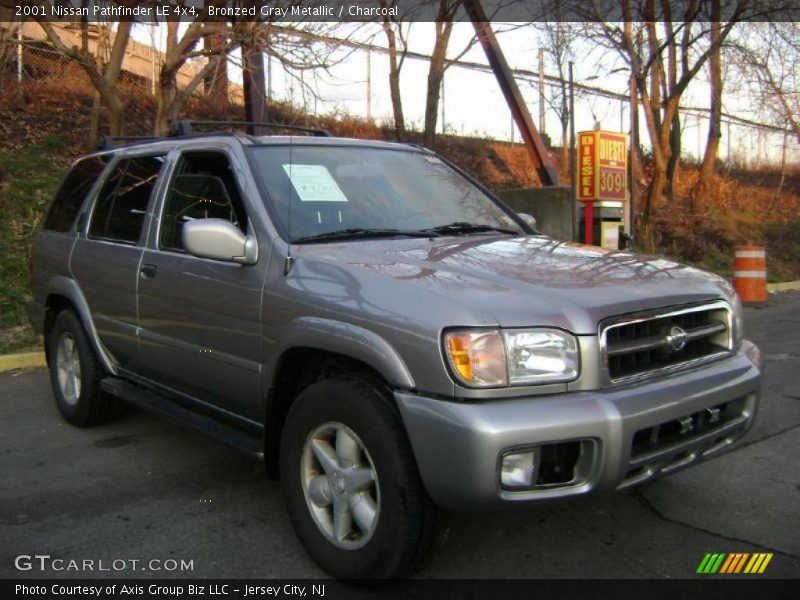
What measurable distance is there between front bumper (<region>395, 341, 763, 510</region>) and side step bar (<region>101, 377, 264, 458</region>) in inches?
40.1

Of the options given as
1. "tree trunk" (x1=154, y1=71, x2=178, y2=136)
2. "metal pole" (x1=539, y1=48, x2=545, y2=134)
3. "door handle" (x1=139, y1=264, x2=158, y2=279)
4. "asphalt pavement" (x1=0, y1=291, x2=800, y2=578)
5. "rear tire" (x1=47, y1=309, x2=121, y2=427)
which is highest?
"metal pole" (x1=539, y1=48, x2=545, y2=134)

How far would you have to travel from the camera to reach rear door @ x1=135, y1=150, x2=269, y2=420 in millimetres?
3404

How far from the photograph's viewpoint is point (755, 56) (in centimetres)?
1652

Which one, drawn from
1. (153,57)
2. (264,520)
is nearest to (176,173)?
(264,520)

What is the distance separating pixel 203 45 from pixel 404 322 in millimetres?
7216

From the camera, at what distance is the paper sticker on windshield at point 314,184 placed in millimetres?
3635

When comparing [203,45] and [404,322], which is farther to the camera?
[203,45]

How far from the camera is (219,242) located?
3.32 meters

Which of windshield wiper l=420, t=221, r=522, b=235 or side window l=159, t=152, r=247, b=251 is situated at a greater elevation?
side window l=159, t=152, r=247, b=251

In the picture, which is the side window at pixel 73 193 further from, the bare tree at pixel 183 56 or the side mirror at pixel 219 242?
the bare tree at pixel 183 56

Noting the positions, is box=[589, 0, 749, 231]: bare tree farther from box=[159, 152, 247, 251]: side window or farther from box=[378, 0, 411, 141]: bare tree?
box=[159, 152, 247, 251]: side window

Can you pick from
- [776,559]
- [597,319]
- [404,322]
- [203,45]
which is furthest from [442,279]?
[203,45]

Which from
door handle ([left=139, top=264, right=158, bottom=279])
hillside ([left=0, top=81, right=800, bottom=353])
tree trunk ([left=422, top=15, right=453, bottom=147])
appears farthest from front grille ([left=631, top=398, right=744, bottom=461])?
tree trunk ([left=422, top=15, right=453, bottom=147])

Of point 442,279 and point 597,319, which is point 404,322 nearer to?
A: point 442,279
